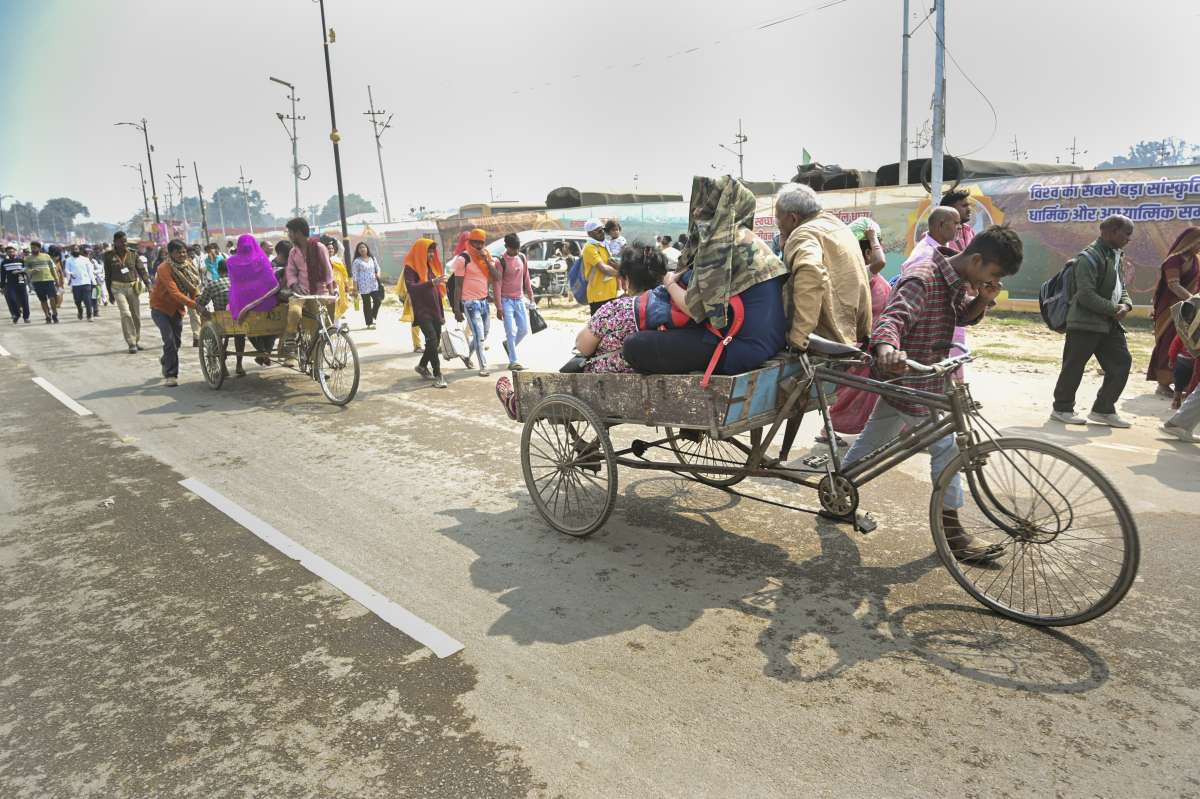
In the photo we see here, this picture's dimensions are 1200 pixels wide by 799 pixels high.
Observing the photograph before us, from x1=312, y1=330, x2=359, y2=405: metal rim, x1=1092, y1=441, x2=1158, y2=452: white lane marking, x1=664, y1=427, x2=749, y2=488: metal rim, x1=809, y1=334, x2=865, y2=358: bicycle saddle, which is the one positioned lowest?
x1=1092, y1=441, x2=1158, y2=452: white lane marking

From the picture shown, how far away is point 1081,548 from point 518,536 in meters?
2.84

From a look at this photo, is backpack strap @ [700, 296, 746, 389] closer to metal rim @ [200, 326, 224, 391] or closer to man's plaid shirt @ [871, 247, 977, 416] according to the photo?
man's plaid shirt @ [871, 247, 977, 416]

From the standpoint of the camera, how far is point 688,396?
12.8 ft

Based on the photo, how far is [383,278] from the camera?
33.0 m

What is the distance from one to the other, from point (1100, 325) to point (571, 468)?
5145 millimetres

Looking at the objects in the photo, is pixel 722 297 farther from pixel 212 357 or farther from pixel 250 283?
pixel 212 357

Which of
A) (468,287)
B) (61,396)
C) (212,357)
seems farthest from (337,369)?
(61,396)

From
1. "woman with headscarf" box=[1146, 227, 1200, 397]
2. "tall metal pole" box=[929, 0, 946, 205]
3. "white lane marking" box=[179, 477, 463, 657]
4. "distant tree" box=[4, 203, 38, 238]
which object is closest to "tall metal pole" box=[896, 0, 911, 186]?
"tall metal pole" box=[929, 0, 946, 205]

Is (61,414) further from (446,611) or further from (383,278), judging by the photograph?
(383,278)

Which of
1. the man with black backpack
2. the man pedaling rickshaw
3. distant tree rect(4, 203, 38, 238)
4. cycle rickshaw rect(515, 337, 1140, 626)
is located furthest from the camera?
distant tree rect(4, 203, 38, 238)

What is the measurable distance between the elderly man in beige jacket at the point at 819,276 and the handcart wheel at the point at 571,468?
3.91ft

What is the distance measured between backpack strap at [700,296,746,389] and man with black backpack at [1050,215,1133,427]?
4.55 metres

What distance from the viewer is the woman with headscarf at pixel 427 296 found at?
32.7ft

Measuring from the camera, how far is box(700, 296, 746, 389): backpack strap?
3.76 meters
